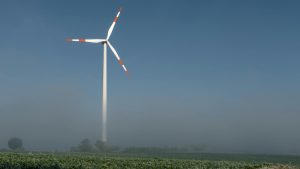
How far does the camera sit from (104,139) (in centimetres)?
10956

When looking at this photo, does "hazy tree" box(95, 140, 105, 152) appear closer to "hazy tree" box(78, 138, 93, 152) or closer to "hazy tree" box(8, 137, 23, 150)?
"hazy tree" box(78, 138, 93, 152)

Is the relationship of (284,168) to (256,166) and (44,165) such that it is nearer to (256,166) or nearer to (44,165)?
(256,166)

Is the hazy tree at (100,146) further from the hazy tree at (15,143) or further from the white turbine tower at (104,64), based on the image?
the hazy tree at (15,143)

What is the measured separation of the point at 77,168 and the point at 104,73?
68.0m

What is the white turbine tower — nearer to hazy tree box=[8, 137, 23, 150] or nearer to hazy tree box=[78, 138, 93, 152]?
hazy tree box=[78, 138, 93, 152]

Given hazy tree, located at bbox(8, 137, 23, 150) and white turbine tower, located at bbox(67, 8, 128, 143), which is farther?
hazy tree, located at bbox(8, 137, 23, 150)

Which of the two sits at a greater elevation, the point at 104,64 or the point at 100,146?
the point at 104,64

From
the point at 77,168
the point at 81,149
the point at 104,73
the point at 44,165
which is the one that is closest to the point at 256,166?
the point at 77,168

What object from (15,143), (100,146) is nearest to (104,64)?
(100,146)

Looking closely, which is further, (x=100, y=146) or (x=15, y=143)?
(x=15, y=143)

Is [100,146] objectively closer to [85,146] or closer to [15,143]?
[85,146]

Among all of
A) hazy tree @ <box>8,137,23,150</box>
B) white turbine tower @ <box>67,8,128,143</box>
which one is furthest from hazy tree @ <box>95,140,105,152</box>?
hazy tree @ <box>8,137,23,150</box>

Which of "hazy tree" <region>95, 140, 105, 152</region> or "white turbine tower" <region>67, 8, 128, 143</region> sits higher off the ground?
"white turbine tower" <region>67, 8, 128, 143</region>

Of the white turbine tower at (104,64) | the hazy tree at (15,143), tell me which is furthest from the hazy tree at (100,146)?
the hazy tree at (15,143)
